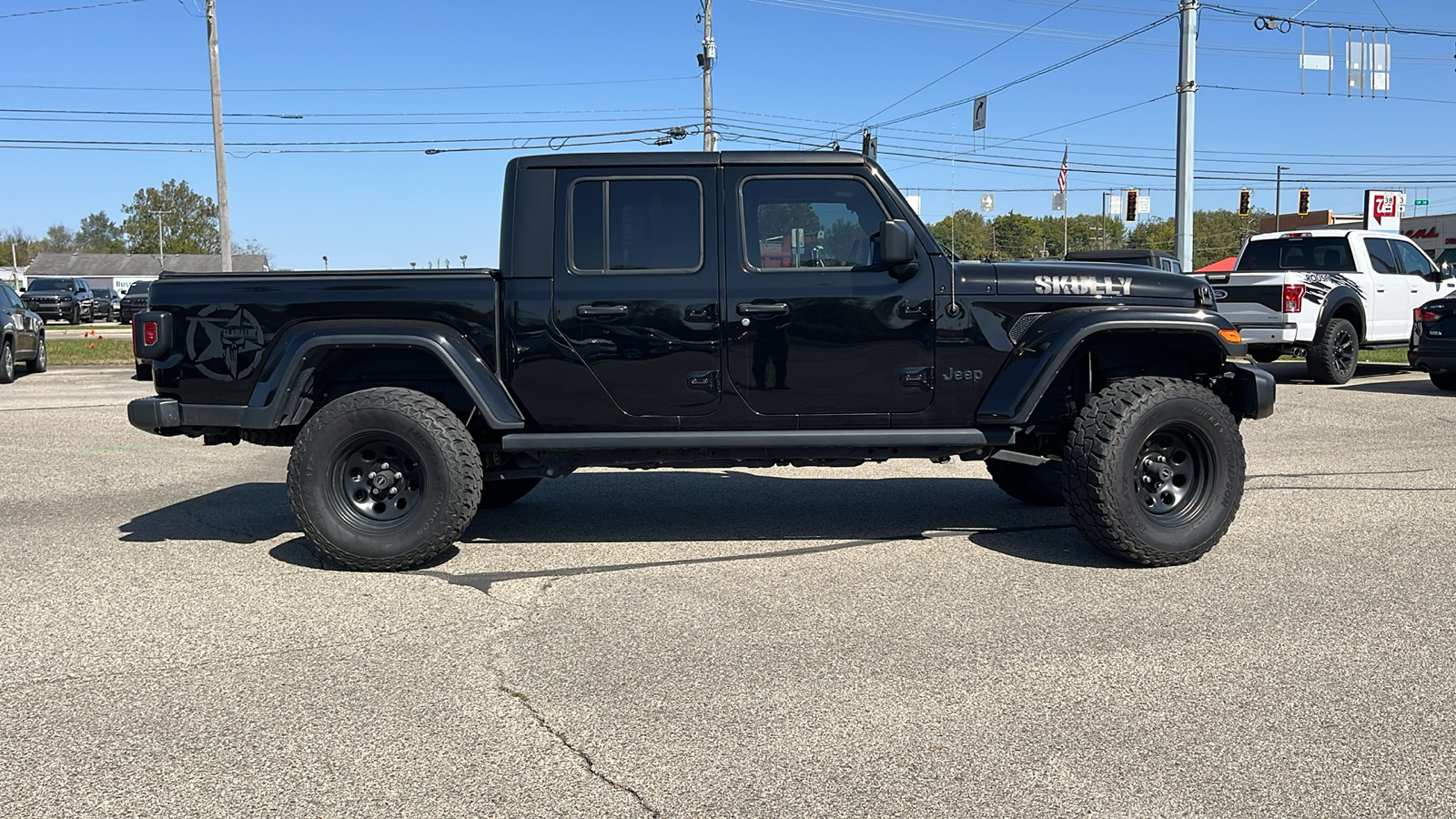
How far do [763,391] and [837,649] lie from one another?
1750mm

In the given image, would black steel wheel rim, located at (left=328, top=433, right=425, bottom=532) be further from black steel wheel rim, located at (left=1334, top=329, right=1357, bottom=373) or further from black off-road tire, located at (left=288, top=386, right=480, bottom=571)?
black steel wheel rim, located at (left=1334, top=329, right=1357, bottom=373)

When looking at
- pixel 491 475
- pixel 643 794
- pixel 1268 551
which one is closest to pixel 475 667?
pixel 643 794

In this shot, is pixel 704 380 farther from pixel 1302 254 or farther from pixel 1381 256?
pixel 1381 256

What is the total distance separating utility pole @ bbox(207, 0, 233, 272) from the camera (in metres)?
31.0

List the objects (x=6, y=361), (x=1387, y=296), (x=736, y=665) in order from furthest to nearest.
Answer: (x=6, y=361)
(x=1387, y=296)
(x=736, y=665)

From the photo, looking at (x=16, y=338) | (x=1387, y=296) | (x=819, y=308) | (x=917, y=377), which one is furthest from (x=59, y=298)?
(x=917, y=377)

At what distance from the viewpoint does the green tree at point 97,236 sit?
5925 inches

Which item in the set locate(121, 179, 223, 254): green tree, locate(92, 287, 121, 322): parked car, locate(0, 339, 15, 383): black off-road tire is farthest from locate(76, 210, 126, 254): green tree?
locate(0, 339, 15, 383): black off-road tire

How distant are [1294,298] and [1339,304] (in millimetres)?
823

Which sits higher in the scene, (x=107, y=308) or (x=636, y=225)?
(x=636, y=225)

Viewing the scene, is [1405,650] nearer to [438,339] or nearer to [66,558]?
[438,339]

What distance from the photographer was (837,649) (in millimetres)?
4465

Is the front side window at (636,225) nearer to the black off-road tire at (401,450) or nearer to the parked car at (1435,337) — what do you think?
the black off-road tire at (401,450)

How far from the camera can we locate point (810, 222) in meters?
5.95
